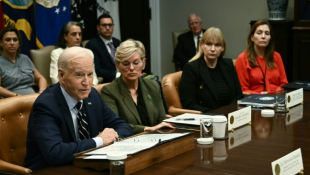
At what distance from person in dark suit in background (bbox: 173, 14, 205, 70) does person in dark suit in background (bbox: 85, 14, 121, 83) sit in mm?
1119

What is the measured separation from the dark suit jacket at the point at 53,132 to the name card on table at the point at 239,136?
0.70 metres

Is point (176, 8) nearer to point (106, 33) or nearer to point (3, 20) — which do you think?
point (106, 33)

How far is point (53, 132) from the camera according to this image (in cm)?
225


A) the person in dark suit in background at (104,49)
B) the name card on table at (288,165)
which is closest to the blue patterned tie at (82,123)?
the name card on table at (288,165)

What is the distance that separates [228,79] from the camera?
4.04 metres

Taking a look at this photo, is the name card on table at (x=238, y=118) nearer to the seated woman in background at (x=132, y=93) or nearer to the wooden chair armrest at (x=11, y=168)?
the seated woman in background at (x=132, y=93)

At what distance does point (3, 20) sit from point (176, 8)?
11.1ft

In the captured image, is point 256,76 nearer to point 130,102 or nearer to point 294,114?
point 294,114

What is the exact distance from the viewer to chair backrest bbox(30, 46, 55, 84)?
5.55 meters

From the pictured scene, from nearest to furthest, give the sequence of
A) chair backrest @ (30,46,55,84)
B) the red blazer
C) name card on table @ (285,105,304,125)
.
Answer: name card on table @ (285,105,304,125), the red blazer, chair backrest @ (30,46,55,84)

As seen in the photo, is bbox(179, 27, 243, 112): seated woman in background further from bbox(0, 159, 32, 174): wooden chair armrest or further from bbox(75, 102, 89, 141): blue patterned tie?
bbox(0, 159, 32, 174): wooden chair armrest

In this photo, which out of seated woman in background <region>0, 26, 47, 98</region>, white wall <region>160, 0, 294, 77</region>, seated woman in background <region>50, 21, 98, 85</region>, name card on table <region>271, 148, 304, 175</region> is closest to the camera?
name card on table <region>271, 148, 304, 175</region>

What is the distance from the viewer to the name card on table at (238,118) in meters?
2.69

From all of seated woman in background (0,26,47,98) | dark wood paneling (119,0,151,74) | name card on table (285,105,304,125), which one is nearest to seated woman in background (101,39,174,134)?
name card on table (285,105,304,125)
